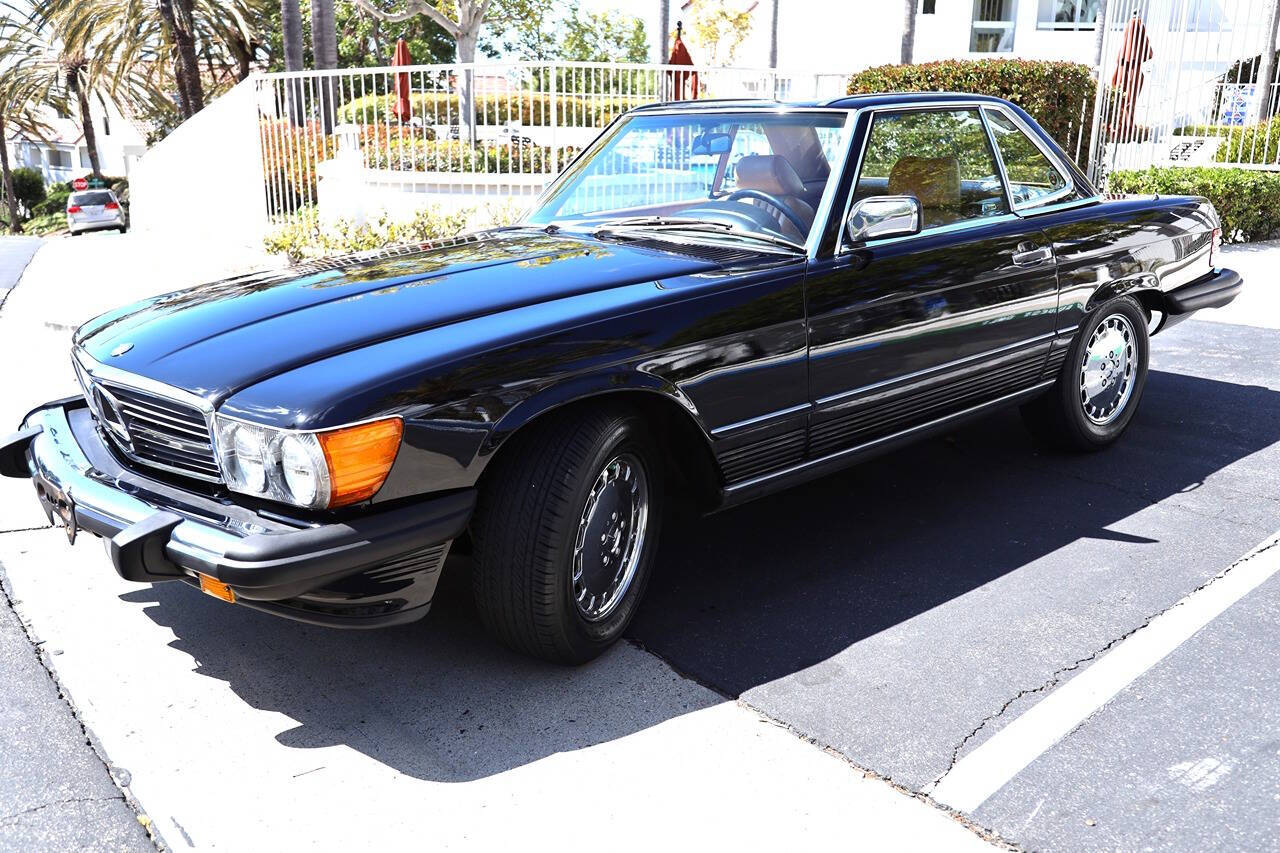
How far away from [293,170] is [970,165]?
32.0 feet

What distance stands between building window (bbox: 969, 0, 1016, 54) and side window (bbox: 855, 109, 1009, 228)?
33.9 m

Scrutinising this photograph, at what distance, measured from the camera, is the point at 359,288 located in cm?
380

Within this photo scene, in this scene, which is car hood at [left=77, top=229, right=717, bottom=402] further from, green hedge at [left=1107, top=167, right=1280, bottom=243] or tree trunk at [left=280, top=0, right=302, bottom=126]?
tree trunk at [left=280, top=0, right=302, bottom=126]

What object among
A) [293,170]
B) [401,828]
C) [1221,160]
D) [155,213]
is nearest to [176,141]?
[155,213]

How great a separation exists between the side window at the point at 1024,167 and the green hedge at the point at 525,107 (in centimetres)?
658

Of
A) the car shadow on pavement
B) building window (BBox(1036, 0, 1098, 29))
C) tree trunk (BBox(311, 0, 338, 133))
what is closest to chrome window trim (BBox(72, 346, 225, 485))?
the car shadow on pavement

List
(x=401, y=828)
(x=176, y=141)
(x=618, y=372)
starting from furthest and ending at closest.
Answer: (x=176, y=141) < (x=618, y=372) < (x=401, y=828)

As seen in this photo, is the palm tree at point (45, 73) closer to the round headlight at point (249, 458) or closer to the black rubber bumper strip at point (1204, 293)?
the black rubber bumper strip at point (1204, 293)

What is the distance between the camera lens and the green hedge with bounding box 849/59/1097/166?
1259 centimetres

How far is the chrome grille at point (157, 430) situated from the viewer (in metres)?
3.15

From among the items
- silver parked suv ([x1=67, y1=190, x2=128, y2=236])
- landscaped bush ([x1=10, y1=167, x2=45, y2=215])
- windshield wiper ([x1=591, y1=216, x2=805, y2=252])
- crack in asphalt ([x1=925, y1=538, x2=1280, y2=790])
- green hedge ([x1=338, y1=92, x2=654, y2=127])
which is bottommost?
landscaped bush ([x1=10, y1=167, x2=45, y2=215])

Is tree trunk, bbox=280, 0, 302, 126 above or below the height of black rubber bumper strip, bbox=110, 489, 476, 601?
above

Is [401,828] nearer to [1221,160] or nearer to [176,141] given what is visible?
[1221,160]

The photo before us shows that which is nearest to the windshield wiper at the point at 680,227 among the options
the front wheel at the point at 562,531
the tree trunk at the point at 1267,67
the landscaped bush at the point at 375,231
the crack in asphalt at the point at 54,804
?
the front wheel at the point at 562,531
